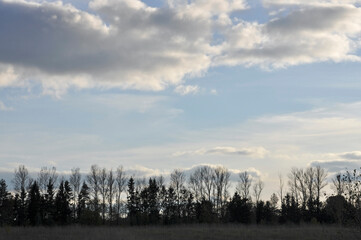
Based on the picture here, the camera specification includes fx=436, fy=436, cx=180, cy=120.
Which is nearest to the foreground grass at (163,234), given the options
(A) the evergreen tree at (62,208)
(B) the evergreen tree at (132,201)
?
(A) the evergreen tree at (62,208)

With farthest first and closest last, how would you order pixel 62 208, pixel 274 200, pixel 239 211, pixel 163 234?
pixel 274 200, pixel 239 211, pixel 62 208, pixel 163 234

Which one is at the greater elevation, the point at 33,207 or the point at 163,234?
the point at 33,207

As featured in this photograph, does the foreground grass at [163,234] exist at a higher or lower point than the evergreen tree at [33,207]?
lower

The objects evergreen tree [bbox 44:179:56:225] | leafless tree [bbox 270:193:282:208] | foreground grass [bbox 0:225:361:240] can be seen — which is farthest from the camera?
leafless tree [bbox 270:193:282:208]

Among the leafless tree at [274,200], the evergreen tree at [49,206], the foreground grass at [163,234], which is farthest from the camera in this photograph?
the leafless tree at [274,200]

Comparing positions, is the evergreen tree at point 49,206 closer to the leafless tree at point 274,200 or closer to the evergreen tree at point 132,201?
the evergreen tree at point 132,201

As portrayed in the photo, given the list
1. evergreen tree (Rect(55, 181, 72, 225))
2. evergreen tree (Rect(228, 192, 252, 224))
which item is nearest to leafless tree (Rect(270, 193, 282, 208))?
evergreen tree (Rect(228, 192, 252, 224))

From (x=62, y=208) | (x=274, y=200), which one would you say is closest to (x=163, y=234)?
(x=62, y=208)

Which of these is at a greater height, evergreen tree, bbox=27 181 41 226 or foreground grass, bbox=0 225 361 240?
evergreen tree, bbox=27 181 41 226

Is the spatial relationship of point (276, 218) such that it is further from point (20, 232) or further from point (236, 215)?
point (20, 232)

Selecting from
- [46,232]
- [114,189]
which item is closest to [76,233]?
[46,232]

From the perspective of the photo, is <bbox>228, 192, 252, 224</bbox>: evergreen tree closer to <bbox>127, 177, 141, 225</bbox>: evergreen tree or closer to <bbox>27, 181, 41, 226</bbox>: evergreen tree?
<bbox>127, 177, 141, 225</bbox>: evergreen tree

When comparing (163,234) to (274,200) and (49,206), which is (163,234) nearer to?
(49,206)

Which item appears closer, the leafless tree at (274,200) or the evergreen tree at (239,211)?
the evergreen tree at (239,211)
